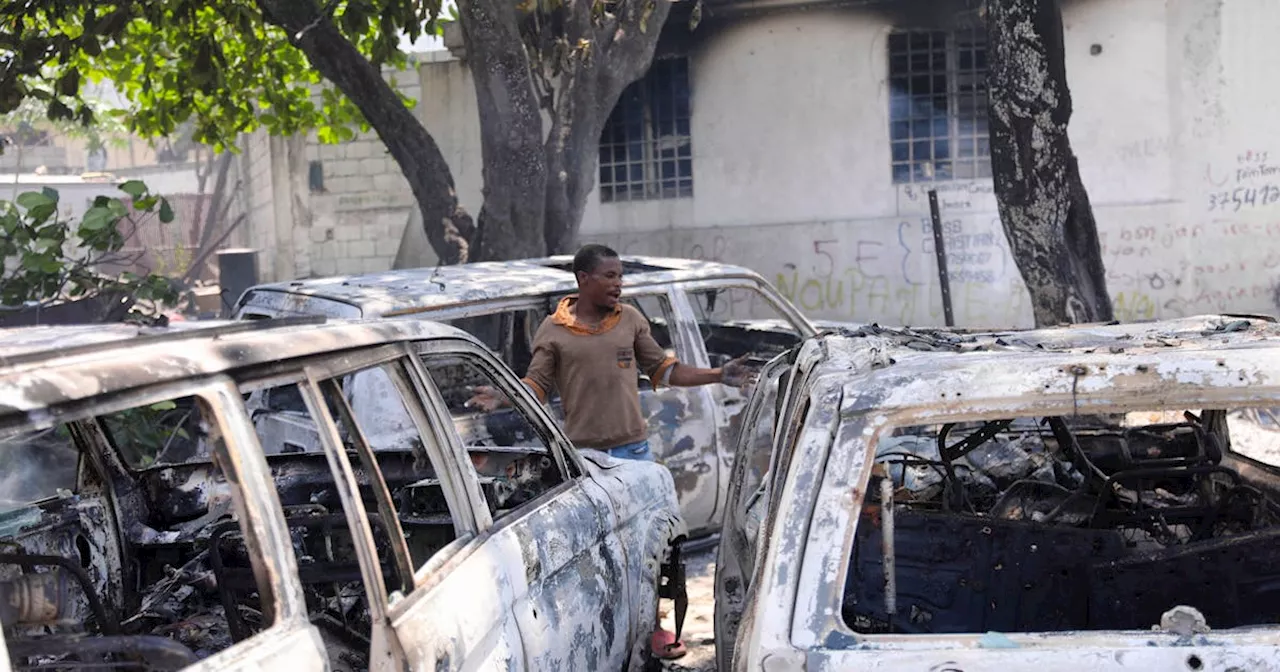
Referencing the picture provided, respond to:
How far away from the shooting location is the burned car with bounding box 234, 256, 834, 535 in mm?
5605

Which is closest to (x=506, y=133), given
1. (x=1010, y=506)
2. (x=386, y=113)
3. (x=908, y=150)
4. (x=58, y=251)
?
(x=386, y=113)

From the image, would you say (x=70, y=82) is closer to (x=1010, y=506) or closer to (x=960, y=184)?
(x=1010, y=506)

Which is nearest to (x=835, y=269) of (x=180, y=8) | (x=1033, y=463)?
(x=180, y=8)

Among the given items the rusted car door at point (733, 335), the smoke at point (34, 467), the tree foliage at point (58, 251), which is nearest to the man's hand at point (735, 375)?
the rusted car door at point (733, 335)

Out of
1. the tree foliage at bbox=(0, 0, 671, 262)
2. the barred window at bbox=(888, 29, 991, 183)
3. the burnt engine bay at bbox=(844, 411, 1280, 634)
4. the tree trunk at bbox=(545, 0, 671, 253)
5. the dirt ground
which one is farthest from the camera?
the barred window at bbox=(888, 29, 991, 183)

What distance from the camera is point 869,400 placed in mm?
2572

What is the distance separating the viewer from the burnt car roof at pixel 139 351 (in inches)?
74.5

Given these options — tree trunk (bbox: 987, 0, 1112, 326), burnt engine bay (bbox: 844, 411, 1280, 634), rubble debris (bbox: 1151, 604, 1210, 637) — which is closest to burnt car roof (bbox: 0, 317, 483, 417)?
burnt engine bay (bbox: 844, 411, 1280, 634)

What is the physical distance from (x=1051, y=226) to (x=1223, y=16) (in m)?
6.87

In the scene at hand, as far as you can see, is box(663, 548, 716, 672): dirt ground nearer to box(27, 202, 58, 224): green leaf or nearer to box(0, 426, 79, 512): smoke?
box(0, 426, 79, 512): smoke

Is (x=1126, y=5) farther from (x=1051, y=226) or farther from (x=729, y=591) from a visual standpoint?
(x=729, y=591)

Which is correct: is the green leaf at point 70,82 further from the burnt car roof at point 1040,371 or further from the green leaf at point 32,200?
the burnt car roof at point 1040,371

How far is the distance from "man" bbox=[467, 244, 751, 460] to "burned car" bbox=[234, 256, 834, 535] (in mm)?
536

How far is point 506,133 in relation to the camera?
9273mm
